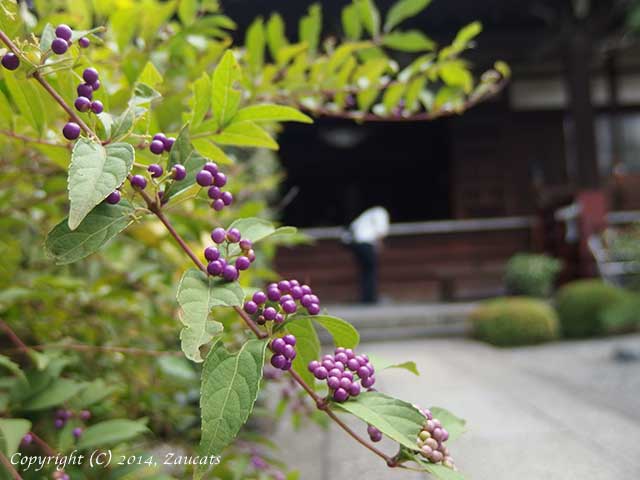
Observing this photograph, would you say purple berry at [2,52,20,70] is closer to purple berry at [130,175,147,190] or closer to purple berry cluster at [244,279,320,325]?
purple berry at [130,175,147,190]

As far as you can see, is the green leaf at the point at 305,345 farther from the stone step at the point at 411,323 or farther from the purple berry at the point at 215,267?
the stone step at the point at 411,323

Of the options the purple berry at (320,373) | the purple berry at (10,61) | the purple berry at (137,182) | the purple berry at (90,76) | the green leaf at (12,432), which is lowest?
the green leaf at (12,432)

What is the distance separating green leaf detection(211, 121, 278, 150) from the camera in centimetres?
54

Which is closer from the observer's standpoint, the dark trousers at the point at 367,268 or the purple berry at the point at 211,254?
the purple berry at the point at 211,254

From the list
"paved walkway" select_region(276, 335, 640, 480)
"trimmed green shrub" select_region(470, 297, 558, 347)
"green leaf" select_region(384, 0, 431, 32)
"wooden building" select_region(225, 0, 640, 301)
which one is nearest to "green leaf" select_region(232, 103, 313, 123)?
Result: "green leaf" select_region(384, 0, 431, 32)

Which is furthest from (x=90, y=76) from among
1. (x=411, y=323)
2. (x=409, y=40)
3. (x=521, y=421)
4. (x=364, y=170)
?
(x=364, y=170)

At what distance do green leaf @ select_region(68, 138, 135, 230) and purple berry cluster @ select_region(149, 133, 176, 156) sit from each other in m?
0.03

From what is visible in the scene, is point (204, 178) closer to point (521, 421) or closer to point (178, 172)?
point (178, 172)

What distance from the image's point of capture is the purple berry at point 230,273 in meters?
0.40

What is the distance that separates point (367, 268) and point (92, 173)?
7829mm

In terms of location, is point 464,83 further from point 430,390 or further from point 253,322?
point 430,390

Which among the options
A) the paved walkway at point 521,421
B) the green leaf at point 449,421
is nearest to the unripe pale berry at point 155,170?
the green leaf at point 449,421

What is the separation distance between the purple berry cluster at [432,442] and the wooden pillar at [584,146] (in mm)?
7265

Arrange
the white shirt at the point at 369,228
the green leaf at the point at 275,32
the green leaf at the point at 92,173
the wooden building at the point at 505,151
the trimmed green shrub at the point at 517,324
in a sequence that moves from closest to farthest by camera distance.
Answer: the green leaf at the point at 92,173 → the green leaf at the point at 275,32 → the trimmed green shrub at the point at 517,324 → the wooden building at the point at 505,151 → the white shirt at the point at 369,228
